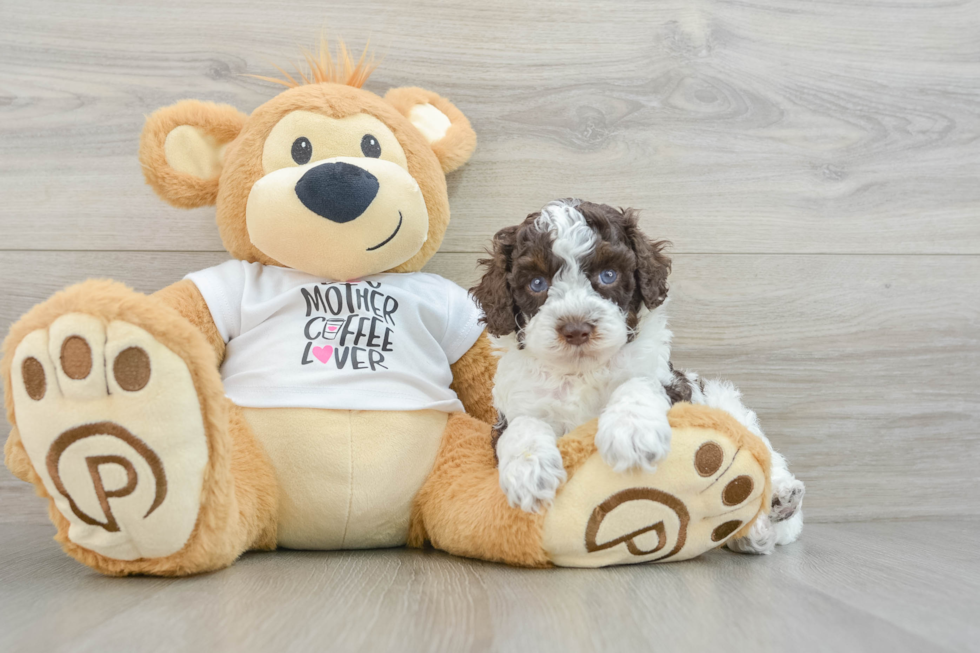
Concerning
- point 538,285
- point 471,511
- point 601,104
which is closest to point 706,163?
point 601,104

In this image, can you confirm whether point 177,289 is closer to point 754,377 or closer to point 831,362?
point 754,377

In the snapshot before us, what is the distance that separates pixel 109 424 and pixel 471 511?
1.94 feet

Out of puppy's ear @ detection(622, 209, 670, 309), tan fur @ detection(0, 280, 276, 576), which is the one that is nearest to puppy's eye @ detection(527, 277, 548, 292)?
puppy's ear @ detection(622, 209, 670, 309)

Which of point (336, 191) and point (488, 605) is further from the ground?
point (336, 191)

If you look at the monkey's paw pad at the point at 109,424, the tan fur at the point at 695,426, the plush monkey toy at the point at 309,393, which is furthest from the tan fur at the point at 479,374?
the monkey's paw pad at the point at 109,424

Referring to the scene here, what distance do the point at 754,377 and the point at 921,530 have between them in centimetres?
52

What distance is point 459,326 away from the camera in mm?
1533

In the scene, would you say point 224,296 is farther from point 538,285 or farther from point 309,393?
point 538,285

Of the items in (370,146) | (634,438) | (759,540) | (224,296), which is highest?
(370,146)

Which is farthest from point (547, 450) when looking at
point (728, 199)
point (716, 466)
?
point (728, 199)

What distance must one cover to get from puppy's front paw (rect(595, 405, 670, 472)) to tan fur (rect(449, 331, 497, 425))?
48 cm

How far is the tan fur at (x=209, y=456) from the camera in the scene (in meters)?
0.99

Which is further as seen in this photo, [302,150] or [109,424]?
[302,150]

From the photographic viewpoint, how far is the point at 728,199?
1.81m
